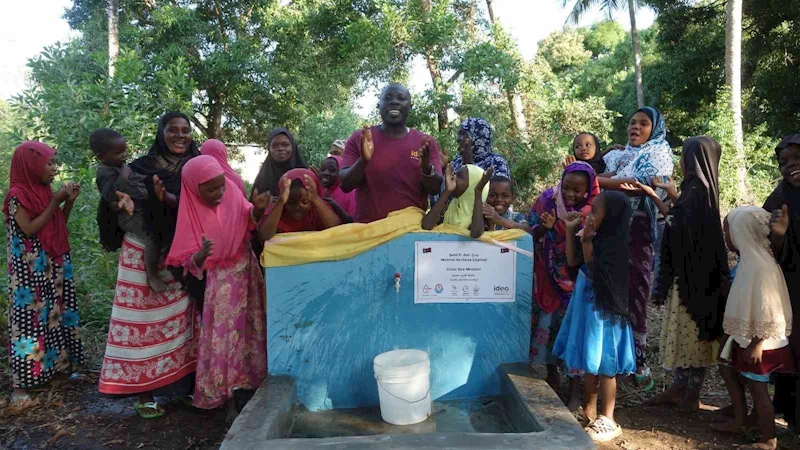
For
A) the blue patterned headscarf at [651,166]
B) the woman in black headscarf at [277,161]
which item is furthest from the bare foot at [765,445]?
the woman in black headscarf at [277,161]

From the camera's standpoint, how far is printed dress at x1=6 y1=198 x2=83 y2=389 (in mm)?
3666

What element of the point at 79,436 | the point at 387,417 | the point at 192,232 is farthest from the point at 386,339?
the point at 79,436

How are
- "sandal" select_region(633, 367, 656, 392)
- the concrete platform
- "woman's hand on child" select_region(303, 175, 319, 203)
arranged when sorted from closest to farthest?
the concrete platform, "woman's hand on child" select_region(303, 175, 319, 203), "sandal" select_region(633, 367, 656, 392)

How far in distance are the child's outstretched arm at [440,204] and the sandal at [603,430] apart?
1495 millimetres

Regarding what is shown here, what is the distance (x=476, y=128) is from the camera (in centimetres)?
401

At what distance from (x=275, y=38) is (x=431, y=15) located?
5.35m

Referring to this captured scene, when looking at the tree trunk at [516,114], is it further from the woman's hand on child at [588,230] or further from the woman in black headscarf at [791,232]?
the woman's hand on child at [588,230]

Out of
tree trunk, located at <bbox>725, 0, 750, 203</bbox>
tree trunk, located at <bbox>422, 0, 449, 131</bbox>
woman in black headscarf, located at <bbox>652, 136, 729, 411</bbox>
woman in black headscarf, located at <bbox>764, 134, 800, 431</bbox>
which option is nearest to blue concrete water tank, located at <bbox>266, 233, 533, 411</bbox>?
woman in black headscarf, located at <bbox>652, 136, 729, 411</bbox>

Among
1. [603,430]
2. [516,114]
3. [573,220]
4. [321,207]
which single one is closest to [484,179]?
[573,220]

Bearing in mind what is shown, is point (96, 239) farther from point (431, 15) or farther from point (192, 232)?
point (431, 15)

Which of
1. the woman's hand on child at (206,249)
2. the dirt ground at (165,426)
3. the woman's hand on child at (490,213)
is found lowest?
the dirt ground at (165,426)

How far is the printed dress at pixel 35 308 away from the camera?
367 cm

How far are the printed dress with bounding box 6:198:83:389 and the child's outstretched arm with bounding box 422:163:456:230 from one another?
2819mm

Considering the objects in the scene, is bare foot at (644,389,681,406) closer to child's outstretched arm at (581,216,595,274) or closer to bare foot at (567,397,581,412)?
bare foot at (567,397,581,412)
